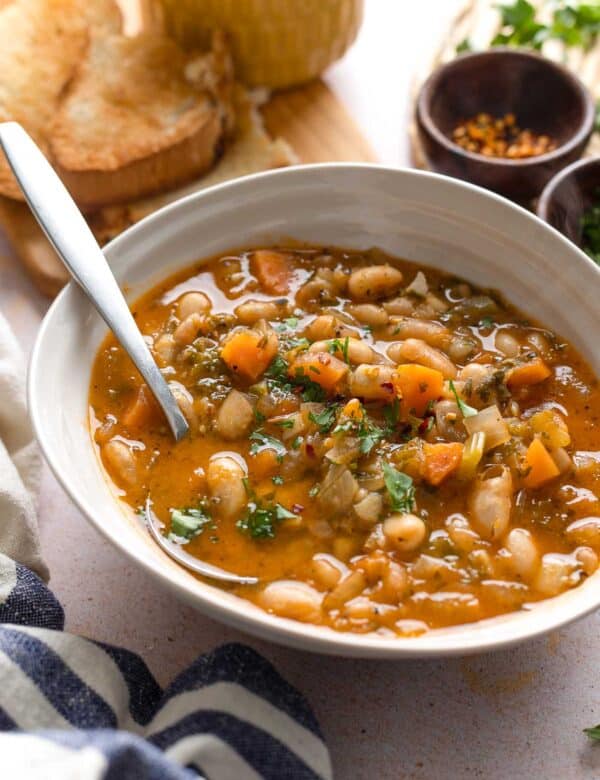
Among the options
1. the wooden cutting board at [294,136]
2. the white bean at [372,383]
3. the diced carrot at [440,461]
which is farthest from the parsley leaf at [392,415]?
the wooden cutting board at [294,136]

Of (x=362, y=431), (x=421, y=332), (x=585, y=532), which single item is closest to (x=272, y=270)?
(x=421, y=332)

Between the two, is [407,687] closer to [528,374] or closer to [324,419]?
[324,419]

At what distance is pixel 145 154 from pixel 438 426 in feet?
6.04

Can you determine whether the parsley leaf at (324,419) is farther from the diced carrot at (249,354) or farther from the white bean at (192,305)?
the white bean at (192,305)

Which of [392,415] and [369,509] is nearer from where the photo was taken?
[369,509]

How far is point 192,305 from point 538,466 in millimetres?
1234

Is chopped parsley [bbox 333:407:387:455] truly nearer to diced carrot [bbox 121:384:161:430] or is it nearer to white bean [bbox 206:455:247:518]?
white bean [bbox 206:455:247:518]

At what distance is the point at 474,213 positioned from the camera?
11.0ft

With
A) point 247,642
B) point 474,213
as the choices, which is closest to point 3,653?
point 247,642

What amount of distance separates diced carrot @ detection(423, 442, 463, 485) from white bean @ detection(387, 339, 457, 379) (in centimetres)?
31

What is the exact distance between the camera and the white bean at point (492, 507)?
8.98 feet

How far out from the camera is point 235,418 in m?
2.97

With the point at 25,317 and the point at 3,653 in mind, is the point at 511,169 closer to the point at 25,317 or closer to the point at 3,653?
the point at 25,317

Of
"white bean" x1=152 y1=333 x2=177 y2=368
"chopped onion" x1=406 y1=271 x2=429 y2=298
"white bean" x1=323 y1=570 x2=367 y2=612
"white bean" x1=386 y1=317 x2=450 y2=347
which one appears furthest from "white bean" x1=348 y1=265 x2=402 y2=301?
"white bean" x1=323 y1=570 x2=367 y2=612
